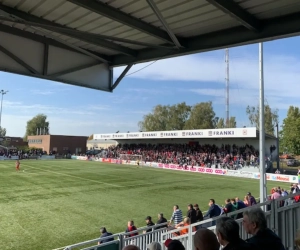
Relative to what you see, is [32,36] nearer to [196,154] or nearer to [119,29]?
[119,29]

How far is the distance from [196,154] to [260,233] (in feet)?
129

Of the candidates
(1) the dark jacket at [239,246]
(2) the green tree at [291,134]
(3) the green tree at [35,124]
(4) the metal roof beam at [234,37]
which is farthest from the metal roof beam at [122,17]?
(3) the green tree at [35,124]

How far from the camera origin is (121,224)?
39.2 ft

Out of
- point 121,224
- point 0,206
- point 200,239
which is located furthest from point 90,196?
point 200,239

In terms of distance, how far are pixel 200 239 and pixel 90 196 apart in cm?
1620

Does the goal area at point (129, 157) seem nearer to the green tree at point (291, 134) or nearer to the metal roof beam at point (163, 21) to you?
the green tree at point (291, 134)

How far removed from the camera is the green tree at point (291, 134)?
49172 millimetres

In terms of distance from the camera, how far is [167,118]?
89.1 meters

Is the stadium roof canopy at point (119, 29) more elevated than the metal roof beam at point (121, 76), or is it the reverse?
the stadium roof canopy at point (119, 29)

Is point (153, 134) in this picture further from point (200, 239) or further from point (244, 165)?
point (200, 239)

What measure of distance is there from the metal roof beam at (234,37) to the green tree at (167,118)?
8123 cm

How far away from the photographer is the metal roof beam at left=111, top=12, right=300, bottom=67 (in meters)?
4.42

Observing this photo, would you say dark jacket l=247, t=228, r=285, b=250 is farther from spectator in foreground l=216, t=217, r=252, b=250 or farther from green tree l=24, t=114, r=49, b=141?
green tree l=24, t=114, r=49, b=141

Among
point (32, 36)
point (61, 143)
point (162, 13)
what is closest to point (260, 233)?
point (162, 13)
